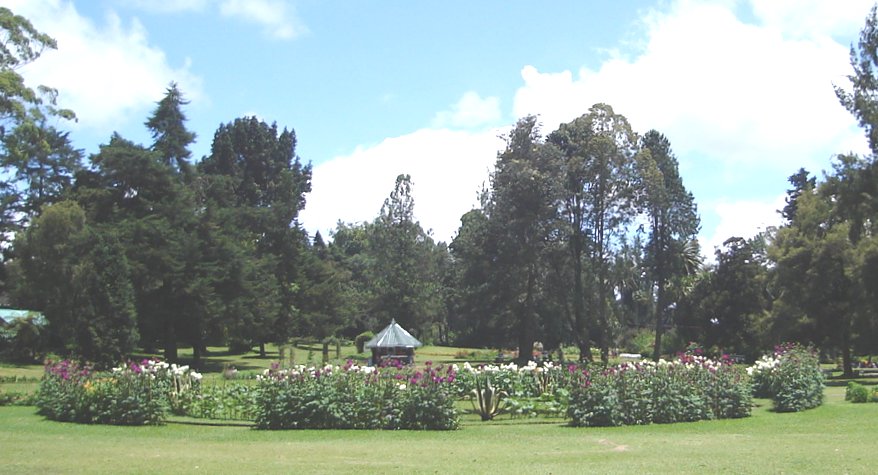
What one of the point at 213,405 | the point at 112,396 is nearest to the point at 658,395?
the point at 213,405

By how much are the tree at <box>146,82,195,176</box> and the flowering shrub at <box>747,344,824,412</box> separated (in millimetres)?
42703

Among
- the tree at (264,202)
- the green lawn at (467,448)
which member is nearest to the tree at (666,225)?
the tree at (264,202)

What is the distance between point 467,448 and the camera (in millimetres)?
13820

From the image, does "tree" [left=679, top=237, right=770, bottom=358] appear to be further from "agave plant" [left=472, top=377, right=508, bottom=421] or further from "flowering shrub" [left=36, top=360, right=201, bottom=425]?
"flowering shrub" [left=36, top=360, right=201, bottom=425]

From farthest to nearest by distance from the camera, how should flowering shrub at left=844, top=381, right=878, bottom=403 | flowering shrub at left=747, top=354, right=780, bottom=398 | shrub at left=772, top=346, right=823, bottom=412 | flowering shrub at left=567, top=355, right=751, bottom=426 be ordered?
flowering shrub at left=844, top=381, right=878, bottom=403 < flowering shrub at left=747, top=354, right=780, bottom=398 < shrub at left=772, top=346, right=823, bottom=412 < flowering shrub at left=567, top=355, right=751, bottom=426

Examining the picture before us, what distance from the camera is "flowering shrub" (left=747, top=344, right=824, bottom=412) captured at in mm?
20672

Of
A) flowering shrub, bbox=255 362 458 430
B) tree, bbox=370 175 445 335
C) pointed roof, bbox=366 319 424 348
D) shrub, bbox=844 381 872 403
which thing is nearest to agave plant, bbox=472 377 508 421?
flowering shrub, bbox=255 362 458 430

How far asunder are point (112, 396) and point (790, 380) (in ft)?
55.4

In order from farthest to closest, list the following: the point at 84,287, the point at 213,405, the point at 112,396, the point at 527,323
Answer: the point at 527,323 < the point at 84,287 < the point at 213,405 < the point at 112,396

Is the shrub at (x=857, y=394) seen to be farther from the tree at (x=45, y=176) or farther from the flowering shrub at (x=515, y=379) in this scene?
the tree at (x=45, y=176)

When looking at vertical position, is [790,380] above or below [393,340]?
below

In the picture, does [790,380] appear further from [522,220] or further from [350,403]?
[522,220]

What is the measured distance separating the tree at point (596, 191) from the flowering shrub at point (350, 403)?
3206cm

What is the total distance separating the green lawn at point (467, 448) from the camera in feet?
36.7
